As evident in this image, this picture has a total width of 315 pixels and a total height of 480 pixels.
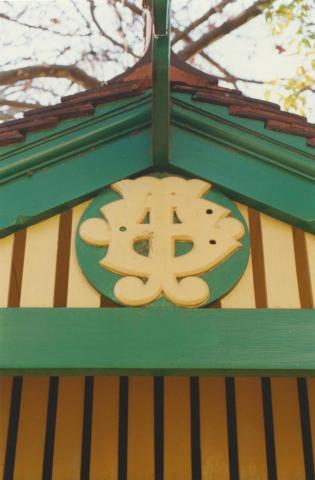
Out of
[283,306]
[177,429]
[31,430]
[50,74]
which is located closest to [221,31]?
[50,74]

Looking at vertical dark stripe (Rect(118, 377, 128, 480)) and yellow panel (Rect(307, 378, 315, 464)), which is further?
yellow panel (Rect(307, 378, 315, 464))

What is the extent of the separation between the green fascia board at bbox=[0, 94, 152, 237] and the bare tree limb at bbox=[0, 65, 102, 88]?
629 centimetres

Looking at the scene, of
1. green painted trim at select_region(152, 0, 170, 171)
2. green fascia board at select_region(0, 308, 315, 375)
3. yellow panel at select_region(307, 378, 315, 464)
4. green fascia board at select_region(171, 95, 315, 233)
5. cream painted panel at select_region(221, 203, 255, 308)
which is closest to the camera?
green fascia board at select_region(0, 308, 315, 375)

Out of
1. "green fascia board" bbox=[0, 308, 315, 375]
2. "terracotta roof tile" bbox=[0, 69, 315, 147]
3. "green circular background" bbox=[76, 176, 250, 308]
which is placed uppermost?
"terracotta roof tile" bbox=[0, 69, 315, 147]

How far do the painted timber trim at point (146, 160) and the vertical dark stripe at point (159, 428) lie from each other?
41.8 inches

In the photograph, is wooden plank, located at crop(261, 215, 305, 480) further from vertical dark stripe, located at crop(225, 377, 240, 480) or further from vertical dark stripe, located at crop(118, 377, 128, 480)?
vertical dark stripe, located at crop(118, 377, 128, 480)

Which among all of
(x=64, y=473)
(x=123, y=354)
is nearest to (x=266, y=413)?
(x=64, y=473)

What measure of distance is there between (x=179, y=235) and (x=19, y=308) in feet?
2.08

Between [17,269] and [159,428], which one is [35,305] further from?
[159,428]

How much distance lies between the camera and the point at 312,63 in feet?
25.0

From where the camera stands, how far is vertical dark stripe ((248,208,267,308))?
96.4 inches

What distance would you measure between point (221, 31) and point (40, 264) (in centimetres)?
705

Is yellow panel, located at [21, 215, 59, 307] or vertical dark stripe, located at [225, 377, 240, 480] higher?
yellow panel, located at [21, 215, 59, 307]

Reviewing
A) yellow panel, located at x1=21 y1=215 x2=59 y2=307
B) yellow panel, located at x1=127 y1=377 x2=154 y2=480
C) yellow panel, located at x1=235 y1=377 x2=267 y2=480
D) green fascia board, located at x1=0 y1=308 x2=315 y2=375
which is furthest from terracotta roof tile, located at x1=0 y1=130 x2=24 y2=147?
yellow panel, located at x1=235 y1=377 x2=267 y2=480
